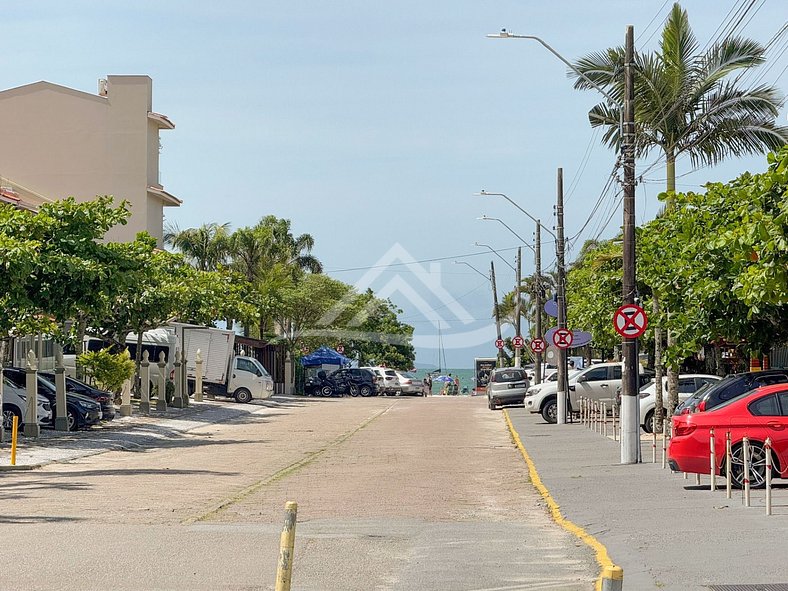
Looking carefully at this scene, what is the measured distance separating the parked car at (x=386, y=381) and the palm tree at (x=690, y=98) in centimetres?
3973

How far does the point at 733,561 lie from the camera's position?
10836 mm

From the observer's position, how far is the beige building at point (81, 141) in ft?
217

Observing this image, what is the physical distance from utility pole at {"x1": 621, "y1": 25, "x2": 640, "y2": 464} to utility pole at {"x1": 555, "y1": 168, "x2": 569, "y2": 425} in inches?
549

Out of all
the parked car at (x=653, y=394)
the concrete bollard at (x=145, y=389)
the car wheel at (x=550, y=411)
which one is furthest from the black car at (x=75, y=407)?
the parked car at (x=653, y=394)

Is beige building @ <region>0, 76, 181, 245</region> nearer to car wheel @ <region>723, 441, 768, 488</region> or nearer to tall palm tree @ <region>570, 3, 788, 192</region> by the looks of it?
tall palm tree @ <region>570, 3, 788, 192</region>

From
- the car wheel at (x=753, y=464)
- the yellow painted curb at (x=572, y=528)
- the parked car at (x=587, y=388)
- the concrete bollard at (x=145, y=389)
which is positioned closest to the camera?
the yellow painted curb at (x=572, y=528)

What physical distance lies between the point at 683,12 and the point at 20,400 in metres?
19.3

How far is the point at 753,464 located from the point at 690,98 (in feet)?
54.8

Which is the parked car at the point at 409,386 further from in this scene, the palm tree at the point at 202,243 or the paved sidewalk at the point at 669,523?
the paved sidewalk at the point at 669,523

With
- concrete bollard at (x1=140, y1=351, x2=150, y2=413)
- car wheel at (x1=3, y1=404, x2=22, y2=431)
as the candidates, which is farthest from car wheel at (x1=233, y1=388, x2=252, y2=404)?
car wheel at (x1=3, y1=404, x2=22, y2=431)

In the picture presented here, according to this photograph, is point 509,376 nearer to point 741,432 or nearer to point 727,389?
point 727,389

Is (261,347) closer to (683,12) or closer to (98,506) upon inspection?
(683,12)

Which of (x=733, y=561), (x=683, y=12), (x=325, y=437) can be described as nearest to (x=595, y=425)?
(x=325, y=437)

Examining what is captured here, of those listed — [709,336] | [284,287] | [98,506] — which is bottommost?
[98,506]
